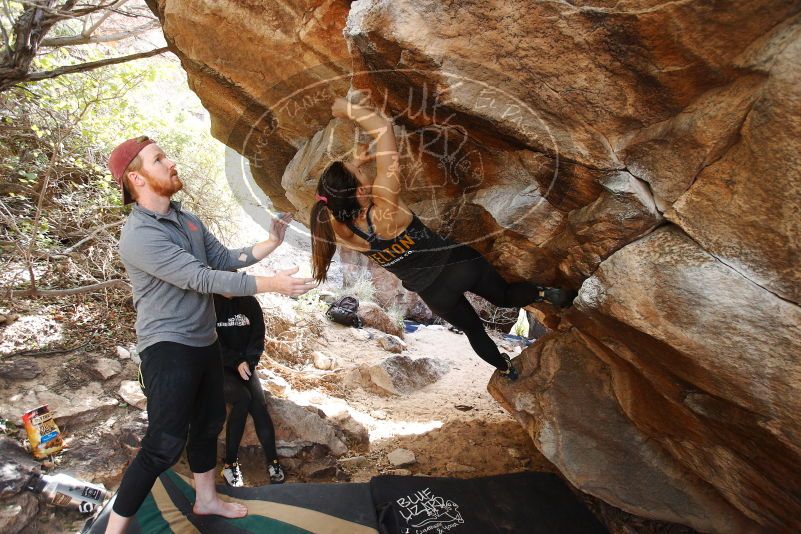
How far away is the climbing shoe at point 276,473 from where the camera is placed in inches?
133

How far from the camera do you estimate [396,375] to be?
18.5 feet

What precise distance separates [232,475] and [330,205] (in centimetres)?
218

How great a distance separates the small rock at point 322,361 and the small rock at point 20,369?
2987 millimetres

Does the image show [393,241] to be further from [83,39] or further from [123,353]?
[83,39]

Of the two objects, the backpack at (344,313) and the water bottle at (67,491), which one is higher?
the backpack at (344,313)

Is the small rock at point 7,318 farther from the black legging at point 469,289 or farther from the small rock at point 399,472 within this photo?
the black legging at point 469,289

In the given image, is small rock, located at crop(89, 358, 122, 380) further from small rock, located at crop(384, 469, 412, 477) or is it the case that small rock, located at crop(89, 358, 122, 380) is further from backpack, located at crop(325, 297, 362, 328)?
backpack, located at crop(325, 297, 362, 328)

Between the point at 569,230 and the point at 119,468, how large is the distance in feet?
10.9

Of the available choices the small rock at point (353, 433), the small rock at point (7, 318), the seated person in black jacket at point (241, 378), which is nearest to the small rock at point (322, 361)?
the small rock at point (353, 433)

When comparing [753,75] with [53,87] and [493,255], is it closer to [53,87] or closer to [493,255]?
[493,255]

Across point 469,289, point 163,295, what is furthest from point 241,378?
point 469,289

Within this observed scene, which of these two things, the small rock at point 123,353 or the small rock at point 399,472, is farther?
the small rock at point 123,353

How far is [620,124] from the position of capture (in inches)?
71.8

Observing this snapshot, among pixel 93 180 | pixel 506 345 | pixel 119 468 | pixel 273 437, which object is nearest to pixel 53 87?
pixel 93 180
